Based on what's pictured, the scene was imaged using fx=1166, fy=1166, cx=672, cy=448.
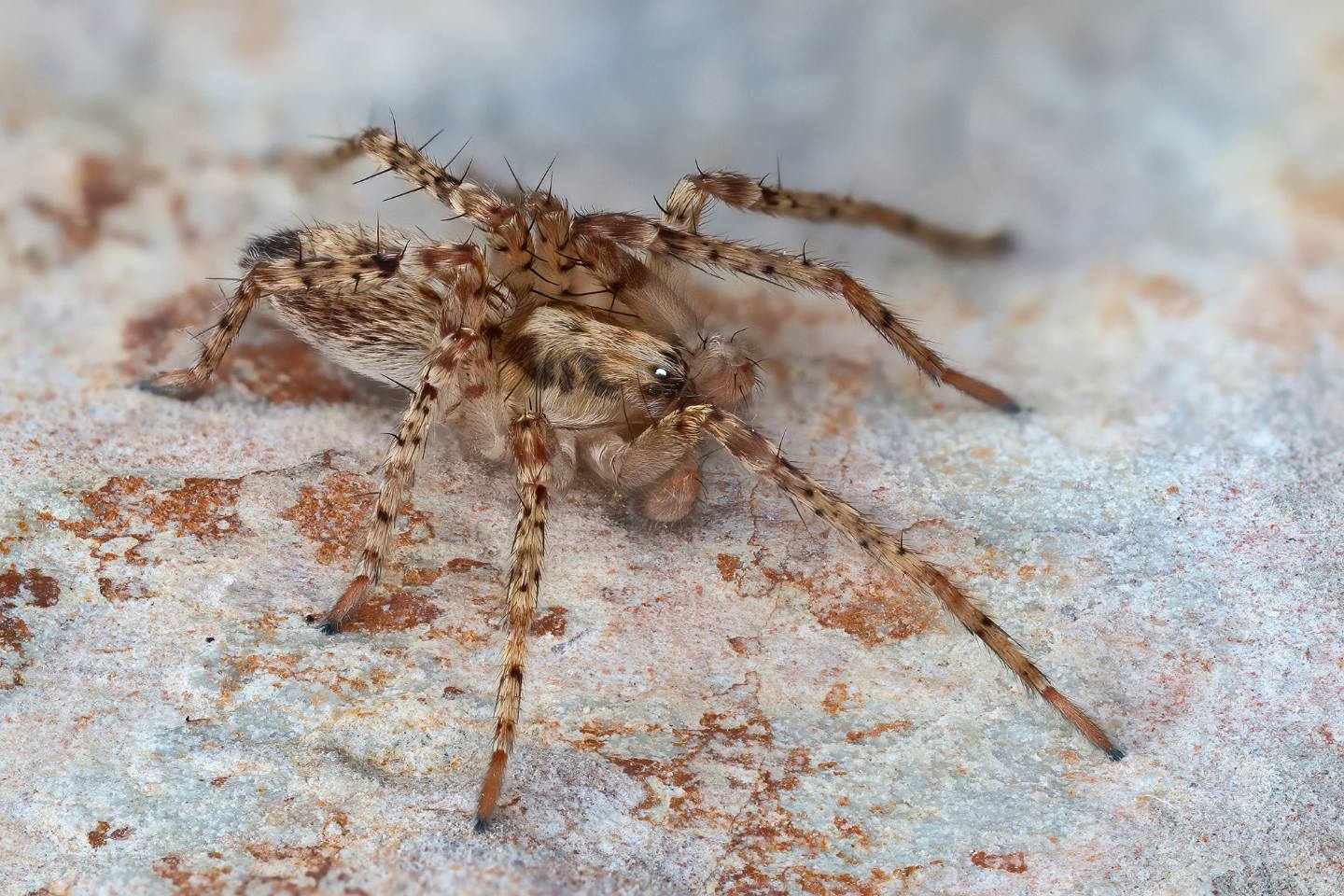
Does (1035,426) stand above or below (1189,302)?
below

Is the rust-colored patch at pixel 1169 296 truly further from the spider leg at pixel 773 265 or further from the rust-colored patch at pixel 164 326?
the rust-colored patch at pixel 164 326

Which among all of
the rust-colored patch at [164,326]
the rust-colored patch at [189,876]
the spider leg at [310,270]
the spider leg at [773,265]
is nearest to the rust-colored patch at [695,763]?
the rust-colored patch at [189,876]

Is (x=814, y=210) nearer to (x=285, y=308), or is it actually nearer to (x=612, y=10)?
(x=612, y=10)

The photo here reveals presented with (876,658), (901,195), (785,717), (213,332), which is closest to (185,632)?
(213,332)

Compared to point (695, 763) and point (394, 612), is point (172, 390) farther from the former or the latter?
point (695, 763)

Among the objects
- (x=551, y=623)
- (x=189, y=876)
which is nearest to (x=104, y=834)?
(x=189, y=876)

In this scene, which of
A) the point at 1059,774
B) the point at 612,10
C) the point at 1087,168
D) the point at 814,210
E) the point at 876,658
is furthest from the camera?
the point at 612,10

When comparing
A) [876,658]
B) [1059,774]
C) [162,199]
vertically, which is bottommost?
[1059,774]
